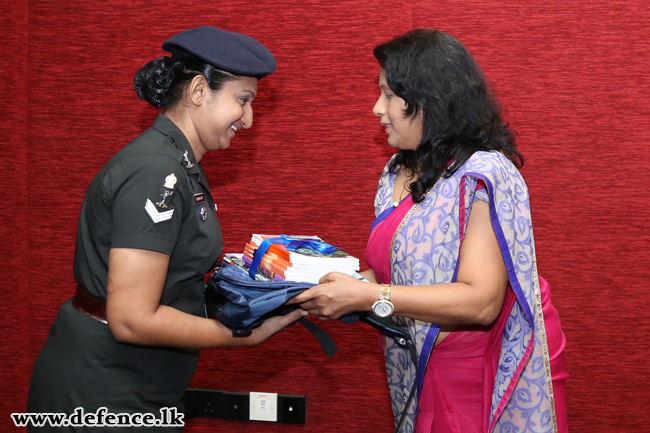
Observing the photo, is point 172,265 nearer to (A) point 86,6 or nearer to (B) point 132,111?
(B) point 132,111

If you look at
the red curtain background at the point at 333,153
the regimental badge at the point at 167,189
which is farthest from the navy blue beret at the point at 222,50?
the red curtain background at the point at 333,153

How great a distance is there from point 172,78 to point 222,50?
0.16 m

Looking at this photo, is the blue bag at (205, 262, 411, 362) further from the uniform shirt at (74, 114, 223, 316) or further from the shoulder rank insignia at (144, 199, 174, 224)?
the shoulder rank insignia at (144, 199, 174, 224)

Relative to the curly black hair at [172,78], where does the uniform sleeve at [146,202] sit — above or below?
below

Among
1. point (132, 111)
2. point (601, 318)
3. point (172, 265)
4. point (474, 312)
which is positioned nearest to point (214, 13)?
point (132, 111)

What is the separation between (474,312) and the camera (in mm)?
1406

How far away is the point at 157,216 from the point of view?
120 cm

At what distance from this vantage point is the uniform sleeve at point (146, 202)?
1.18 metres

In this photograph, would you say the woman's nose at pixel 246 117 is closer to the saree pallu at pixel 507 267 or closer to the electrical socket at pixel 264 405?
the saree pallu at pixel 507 267

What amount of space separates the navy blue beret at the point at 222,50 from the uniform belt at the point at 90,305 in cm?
60

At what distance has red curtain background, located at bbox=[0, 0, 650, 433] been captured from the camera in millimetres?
2289

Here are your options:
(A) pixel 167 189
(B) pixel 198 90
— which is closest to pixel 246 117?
(B) pixel 198 90

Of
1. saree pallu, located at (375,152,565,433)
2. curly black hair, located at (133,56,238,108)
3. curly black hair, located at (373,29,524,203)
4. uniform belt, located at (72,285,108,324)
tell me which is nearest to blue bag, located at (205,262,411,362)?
saree pallu, located at (375,152,565,433)

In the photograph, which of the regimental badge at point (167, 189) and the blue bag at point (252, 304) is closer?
the regimental badge at point (167, 189)
